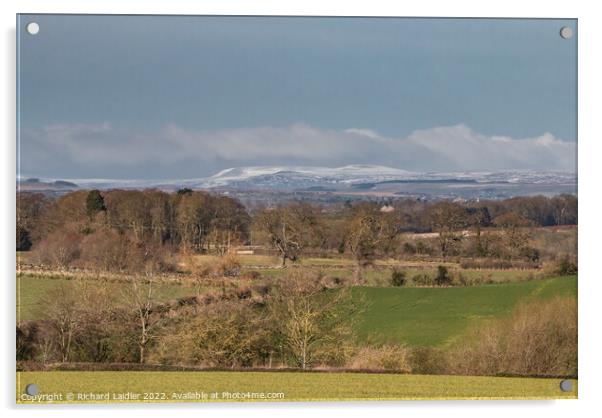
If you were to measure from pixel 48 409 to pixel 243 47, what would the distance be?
3.64m

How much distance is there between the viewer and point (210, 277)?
10422 mm

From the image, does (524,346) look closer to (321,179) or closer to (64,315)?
(321,179)

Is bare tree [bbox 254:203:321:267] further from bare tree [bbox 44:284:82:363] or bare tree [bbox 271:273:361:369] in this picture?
bare tree [bbox 44:284:82:363]

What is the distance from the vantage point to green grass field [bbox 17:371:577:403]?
9.92 meters

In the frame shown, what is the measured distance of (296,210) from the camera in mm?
10383

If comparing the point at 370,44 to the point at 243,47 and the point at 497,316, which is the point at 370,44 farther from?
the point at 497,316

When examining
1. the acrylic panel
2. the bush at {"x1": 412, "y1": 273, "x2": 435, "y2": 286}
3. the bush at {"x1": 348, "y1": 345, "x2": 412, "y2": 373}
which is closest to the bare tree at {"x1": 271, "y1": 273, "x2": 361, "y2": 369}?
the acrylic panel

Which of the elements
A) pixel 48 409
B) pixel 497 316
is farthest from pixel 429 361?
pixel 48 409

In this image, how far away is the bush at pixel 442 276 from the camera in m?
10.5

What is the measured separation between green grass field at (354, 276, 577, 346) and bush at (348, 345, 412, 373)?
0.25 feet

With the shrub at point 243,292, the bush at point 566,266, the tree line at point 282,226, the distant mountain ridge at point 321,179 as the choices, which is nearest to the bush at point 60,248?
the tree line at point 282,226

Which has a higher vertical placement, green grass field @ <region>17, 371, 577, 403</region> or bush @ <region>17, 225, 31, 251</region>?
bush @ <region>17, 225, 31, 251</region>

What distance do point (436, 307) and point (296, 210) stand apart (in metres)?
1.60

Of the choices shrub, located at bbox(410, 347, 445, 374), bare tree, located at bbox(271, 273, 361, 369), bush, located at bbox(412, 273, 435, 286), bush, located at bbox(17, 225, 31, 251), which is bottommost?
shrub, located at bbox(410, 347, 445, 374)
